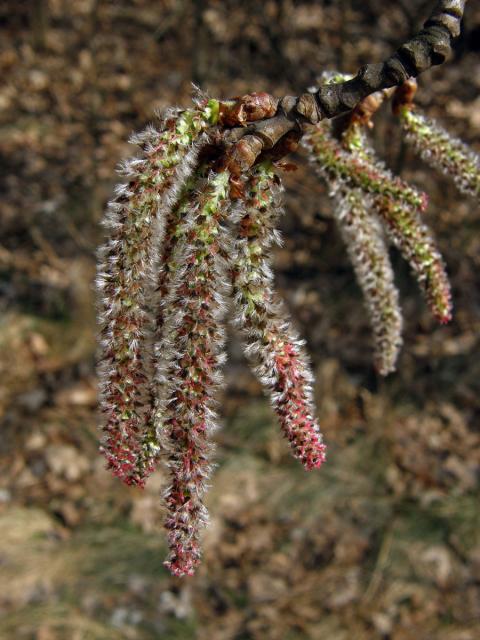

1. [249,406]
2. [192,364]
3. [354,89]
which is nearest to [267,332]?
[192,364]

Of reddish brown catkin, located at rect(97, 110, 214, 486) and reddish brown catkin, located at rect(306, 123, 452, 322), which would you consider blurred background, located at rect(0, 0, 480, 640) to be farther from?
reddish brown catkin, located at rect(97, 110, 214, 486)

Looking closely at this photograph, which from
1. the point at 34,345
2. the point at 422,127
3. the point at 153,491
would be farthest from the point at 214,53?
the point at 422,127

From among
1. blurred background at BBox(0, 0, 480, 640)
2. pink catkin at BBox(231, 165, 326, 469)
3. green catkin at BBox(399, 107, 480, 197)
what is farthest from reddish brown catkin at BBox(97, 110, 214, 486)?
blurred background at BBox(0, 0, 480, 640)

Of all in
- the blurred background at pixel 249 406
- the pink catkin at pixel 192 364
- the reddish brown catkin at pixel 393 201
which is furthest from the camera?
the blurred background at pixel 249 406

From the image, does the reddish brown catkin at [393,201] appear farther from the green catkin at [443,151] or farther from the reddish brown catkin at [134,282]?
the reddish brown catkin at [134,282]

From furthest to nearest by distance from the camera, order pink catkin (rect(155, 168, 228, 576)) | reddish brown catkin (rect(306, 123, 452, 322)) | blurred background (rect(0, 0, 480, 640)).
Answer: blurred background (rect(0, 0, 480, 640)) → reddish brown catkin (rect(306, 123, 452, 322)) → pink catkin (rect(155, 168, 228, 576))

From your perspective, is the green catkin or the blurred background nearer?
the green catkin

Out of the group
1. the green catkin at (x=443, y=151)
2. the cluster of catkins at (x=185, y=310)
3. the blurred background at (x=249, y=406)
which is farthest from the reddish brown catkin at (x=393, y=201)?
the blurred background at (x=249, y=406)

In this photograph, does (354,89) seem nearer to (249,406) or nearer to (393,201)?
(393,201)

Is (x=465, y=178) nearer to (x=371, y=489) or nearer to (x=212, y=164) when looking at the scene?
(x=212, y=164)
